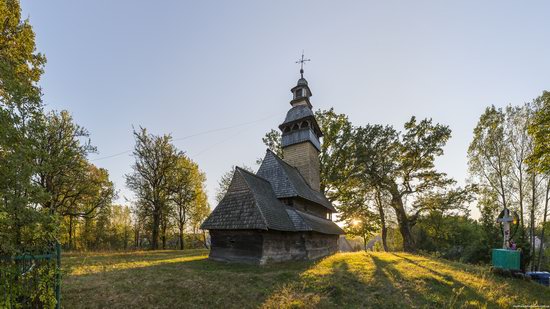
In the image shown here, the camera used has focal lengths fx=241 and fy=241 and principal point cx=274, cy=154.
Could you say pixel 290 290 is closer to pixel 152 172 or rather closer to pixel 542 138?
pixel 542 138

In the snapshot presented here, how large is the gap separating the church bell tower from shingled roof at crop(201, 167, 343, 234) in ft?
23.9

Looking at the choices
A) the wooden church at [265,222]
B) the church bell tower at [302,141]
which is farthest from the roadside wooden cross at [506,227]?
the church bell tower at [302,141]

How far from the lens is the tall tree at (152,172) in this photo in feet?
91.7

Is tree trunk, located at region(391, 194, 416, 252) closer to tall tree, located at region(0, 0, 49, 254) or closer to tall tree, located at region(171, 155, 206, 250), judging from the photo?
tall tree, located at region(171, 155, 206, 250)

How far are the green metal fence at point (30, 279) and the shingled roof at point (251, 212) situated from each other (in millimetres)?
8651

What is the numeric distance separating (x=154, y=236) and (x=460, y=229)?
1819 inches

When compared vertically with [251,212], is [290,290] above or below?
below

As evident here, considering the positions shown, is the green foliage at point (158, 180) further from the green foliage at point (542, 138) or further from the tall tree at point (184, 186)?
the green foliage at point (542, 138)

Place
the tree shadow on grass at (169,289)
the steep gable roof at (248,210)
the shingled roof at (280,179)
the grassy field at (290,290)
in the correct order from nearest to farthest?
the tree shadow on grass at (169,289), the grassy field at (290,290), the steep gable roof at (248,210), the shingled roof at (280,179)

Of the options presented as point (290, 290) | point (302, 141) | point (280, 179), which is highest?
point (302, 141)

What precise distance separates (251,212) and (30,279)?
968cm

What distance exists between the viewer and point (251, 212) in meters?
14.0

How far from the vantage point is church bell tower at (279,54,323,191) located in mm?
23547

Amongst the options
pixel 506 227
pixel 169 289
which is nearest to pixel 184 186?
pixel 169 289
